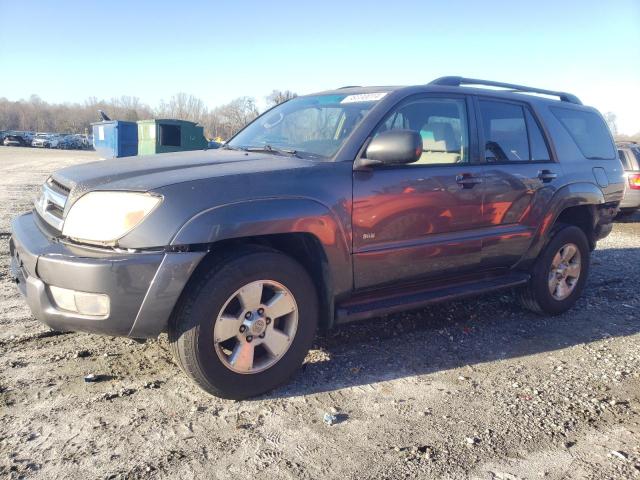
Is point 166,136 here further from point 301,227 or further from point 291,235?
point 301,227

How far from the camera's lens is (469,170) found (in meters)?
3.83

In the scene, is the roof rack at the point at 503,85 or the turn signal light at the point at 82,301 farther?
the roof rack at the point at 503,85

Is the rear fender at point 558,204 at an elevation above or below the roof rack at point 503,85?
below

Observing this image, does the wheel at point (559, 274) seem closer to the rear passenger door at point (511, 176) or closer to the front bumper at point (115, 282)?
the rear passenger door at point (511, 176)

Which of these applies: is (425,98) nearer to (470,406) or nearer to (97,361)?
(470,406)

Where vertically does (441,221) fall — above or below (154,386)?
above

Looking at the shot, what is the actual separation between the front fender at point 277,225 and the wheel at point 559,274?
2.18 m

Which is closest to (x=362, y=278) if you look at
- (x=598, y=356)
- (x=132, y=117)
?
(x=598, y=356)

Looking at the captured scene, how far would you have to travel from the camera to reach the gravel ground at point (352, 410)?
2.41m

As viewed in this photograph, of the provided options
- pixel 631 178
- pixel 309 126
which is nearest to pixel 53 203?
pixel 309 126

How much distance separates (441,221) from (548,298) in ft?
5.53

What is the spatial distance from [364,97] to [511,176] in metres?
1.37

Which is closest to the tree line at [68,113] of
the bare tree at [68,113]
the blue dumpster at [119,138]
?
the bare tree at [68,113]

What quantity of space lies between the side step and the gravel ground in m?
0.41
